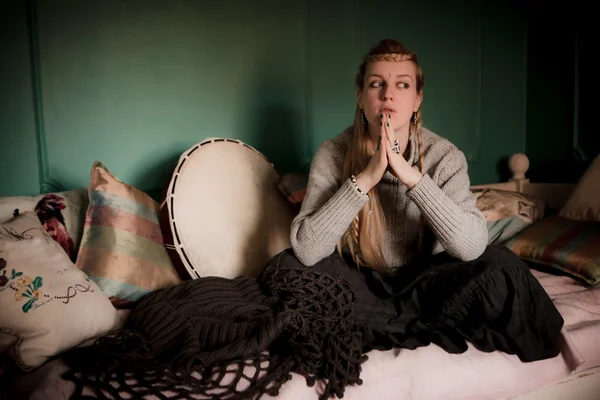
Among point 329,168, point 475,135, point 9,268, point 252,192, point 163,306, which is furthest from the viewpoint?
point 475,135

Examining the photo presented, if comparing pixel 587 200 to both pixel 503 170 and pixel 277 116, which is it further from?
pixel 277 116

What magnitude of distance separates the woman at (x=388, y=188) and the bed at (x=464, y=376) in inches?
12.6

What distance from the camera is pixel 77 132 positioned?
1.86 m

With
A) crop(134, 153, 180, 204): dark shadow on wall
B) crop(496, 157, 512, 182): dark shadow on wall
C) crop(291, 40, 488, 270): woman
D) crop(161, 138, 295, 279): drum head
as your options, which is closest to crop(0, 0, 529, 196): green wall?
crop(134, 153, 180, 204): dark shadow on wall

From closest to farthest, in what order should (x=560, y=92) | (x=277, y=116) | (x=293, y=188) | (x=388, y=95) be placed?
1. (x=388, y=95)
2. (x=293, y=188)
3. (x=277, y=116)
4. (x=560, y=92)

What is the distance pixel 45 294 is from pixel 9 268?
11 centimetres

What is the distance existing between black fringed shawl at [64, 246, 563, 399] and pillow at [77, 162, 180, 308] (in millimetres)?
176

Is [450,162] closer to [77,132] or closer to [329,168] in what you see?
[329,168]

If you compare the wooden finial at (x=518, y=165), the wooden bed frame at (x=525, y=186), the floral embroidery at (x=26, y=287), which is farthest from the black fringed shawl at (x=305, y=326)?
the wooden finial at (x=518, y=165)

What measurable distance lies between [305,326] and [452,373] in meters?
0.40

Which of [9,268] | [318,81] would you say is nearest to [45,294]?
[9,268]

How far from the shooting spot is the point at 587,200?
1.89m

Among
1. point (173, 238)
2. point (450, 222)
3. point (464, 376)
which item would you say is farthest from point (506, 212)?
point (173, 238)

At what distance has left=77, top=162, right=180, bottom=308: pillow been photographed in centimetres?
145
